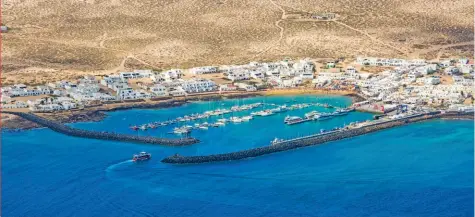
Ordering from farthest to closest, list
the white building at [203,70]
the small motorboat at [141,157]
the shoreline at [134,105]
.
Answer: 1. the white building at [203,70]
2. the shoreline at [134,105]
3. the small motorboat at [141,157]

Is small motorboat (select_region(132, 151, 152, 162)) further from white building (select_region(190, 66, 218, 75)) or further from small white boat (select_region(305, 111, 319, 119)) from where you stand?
white building (select_region(190, 66, 218, 75))

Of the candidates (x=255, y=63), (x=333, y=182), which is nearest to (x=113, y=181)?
(x=333, y=182)

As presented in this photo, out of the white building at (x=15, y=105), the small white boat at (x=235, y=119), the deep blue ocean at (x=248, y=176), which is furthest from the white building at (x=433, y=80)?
the white building at (x=15, y=105)

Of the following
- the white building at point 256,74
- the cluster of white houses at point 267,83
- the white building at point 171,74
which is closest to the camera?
the cluster of white houses at point 267,83

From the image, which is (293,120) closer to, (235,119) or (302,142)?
(235,119)

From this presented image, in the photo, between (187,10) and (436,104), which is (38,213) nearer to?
(436,104)

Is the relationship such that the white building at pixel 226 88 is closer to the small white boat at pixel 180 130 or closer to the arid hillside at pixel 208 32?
the arid hillside at pixel 208 32
